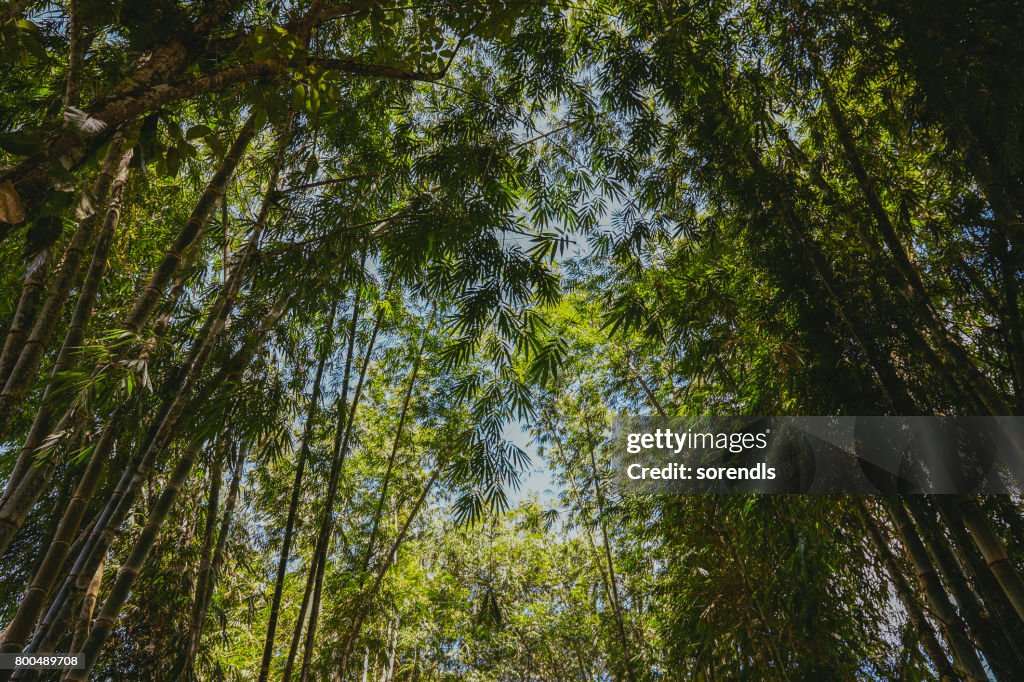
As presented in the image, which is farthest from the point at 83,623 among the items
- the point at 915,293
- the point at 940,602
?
the point at 915,293

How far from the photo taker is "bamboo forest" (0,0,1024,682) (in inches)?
58.7

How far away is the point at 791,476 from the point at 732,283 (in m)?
1.20

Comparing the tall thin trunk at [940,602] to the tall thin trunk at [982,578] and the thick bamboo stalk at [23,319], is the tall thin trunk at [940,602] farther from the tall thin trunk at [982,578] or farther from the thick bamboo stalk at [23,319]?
the thick bamboo stalk at [23,319]

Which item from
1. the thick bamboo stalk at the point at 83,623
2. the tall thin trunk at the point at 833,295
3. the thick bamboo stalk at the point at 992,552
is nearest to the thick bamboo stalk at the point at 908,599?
the thick bamboo stalk at the point at 992,552

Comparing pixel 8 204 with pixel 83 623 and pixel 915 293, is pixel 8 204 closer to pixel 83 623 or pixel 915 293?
pixel 915 293

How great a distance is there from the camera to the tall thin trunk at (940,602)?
157cm

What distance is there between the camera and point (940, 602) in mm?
1655

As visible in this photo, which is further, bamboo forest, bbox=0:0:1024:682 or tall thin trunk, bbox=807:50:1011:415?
tall thin trunk, bbox=807:50:1011:415

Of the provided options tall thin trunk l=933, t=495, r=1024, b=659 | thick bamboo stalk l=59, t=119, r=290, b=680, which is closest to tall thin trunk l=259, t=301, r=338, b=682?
thick bamboo stalk l=59, t=119, r=290, b=680

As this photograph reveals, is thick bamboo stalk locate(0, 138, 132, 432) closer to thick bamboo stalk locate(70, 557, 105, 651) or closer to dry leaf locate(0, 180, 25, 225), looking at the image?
→ dry leaf locate(0, 180, 25, 225)

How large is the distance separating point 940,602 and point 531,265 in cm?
188

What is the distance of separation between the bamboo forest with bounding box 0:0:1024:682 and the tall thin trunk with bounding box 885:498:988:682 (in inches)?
0.4

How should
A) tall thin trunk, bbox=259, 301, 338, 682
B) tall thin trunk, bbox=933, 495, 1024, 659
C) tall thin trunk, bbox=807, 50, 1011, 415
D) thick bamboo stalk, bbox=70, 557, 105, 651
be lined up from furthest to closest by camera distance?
tall thin trunk, bbox=259, 301, 338, 682
thick bamboo stalk, bbox=70, 557, 105, 651
tall thin trunk, bbox=807, 50, 1011, 415
tall thin trunk, bbox=933, 495, 1024, 659

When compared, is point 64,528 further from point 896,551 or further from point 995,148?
point 995,148
